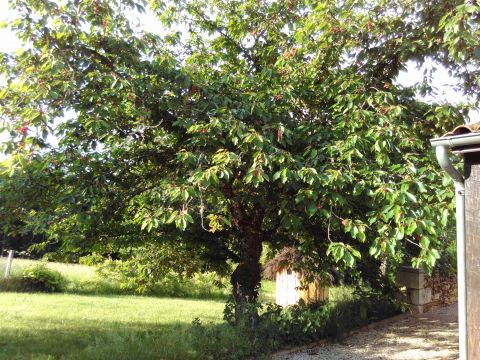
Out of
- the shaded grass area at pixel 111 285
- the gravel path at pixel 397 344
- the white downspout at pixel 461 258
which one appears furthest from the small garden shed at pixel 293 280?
the white downspout at pixel 461 258

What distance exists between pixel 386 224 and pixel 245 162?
169 centimetres

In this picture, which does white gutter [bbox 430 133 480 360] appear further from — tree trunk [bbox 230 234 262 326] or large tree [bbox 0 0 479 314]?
tree trunk [bbox 230 234 262 326]

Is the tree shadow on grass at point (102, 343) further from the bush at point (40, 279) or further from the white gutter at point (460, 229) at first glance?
the bush at point (40, 279)

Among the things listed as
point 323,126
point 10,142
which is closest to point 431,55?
point 323,126

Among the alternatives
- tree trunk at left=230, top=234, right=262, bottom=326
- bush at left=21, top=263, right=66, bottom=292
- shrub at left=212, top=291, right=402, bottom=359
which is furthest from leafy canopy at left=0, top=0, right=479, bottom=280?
bush at left=21, top=263, right=66, bottom=292

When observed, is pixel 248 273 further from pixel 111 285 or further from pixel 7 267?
pixel 7 267

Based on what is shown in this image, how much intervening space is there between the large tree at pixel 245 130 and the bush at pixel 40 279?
8.05 meters

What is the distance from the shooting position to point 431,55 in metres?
6.66

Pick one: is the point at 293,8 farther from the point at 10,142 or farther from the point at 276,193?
the point at 10,142

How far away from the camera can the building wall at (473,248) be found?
11.0ft

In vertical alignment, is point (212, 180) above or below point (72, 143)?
below

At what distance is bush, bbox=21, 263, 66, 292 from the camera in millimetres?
13906

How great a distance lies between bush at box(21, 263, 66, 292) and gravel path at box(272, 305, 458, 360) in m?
9.60

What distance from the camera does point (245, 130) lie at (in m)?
5.11
